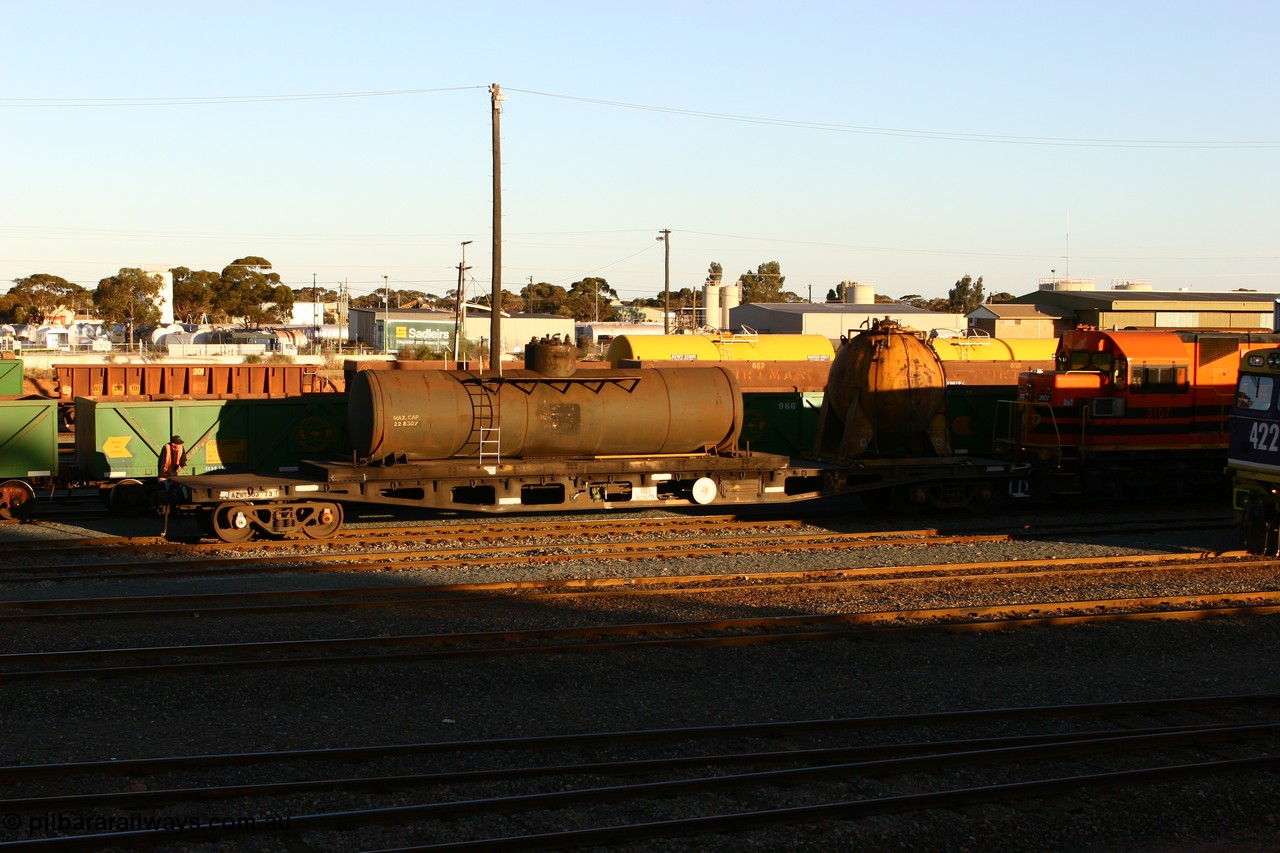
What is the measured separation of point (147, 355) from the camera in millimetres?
62625

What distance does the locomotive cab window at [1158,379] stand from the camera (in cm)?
2177

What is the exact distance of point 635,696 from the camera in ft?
33.6

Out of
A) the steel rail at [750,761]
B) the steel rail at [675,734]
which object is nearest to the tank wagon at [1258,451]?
the steel rail at [675,734]

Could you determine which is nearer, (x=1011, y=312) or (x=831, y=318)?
(x=1011, y=312)

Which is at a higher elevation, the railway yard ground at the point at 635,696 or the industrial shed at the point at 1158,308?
the industrial shed at the point at 1158,308

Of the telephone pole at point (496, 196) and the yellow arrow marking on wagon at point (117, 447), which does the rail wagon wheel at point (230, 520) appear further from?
the telephone pole at point (496, 196)

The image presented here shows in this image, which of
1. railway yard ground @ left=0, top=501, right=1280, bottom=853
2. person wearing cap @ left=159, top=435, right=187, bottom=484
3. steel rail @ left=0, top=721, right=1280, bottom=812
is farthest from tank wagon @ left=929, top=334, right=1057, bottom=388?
steel rail @ left=0, top=721, right=1280, bottom=812

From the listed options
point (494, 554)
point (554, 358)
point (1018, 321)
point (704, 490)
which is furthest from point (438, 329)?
point (494, 554)

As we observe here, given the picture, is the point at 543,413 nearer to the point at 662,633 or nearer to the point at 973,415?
the point at 662,633

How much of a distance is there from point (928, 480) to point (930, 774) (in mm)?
12956

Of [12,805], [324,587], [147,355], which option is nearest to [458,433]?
[324,587]

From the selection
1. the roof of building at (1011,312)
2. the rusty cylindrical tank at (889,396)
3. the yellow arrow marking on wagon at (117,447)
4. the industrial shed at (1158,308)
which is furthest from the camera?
the roof of building at (1011,312)

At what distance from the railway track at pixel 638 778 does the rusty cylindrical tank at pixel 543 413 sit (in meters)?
9.69

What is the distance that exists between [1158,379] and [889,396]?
5681 mm
